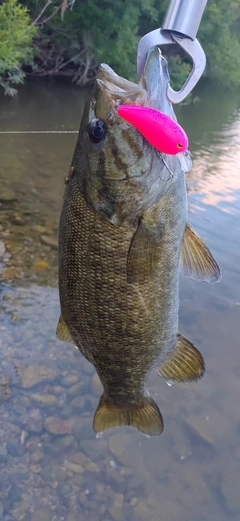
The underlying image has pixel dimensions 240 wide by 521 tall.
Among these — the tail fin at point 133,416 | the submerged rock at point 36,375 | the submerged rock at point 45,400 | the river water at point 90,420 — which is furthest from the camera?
the submerged rock at point 36,375

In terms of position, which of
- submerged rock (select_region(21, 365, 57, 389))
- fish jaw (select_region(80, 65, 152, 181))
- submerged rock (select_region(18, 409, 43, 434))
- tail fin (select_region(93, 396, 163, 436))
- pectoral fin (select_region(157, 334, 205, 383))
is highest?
fish jaw (select_region(80, 65, 152, 181))

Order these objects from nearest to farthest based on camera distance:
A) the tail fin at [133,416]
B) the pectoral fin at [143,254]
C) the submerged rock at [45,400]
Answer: the pectoral fin at [143,254]
the tail fin at [133,416]
the submerged rock at [45,400]

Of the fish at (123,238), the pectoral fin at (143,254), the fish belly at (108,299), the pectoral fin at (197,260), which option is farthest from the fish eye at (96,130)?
the pectoral fin at (197,260)

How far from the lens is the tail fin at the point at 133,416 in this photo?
2.15 metres

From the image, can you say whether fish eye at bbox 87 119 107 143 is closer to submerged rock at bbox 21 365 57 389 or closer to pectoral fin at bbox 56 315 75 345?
pectoral fin at bbox 56 315 75 345

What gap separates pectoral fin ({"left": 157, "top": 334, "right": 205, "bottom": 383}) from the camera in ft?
6.56

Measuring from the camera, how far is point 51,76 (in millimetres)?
20969

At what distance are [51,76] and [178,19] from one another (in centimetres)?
2114

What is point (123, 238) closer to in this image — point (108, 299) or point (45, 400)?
point (108, 299)

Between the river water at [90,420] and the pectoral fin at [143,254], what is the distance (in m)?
2.63

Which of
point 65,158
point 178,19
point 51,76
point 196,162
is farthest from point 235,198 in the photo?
point 51,76

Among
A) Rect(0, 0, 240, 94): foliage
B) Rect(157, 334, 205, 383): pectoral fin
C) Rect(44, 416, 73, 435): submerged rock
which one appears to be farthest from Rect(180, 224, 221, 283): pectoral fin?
Rect(0, 0, 240, 94): foliage

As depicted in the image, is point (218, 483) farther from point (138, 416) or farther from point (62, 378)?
point (138, 416)

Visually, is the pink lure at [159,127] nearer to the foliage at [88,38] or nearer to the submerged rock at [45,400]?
the submerged rock at [45,400]
